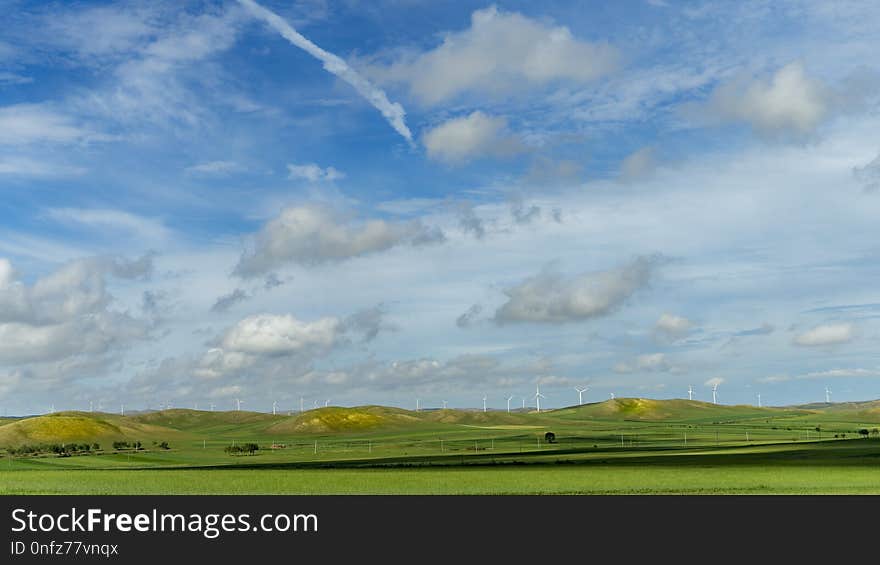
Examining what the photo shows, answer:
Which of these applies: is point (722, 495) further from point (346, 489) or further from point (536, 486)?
point (346, 489)
